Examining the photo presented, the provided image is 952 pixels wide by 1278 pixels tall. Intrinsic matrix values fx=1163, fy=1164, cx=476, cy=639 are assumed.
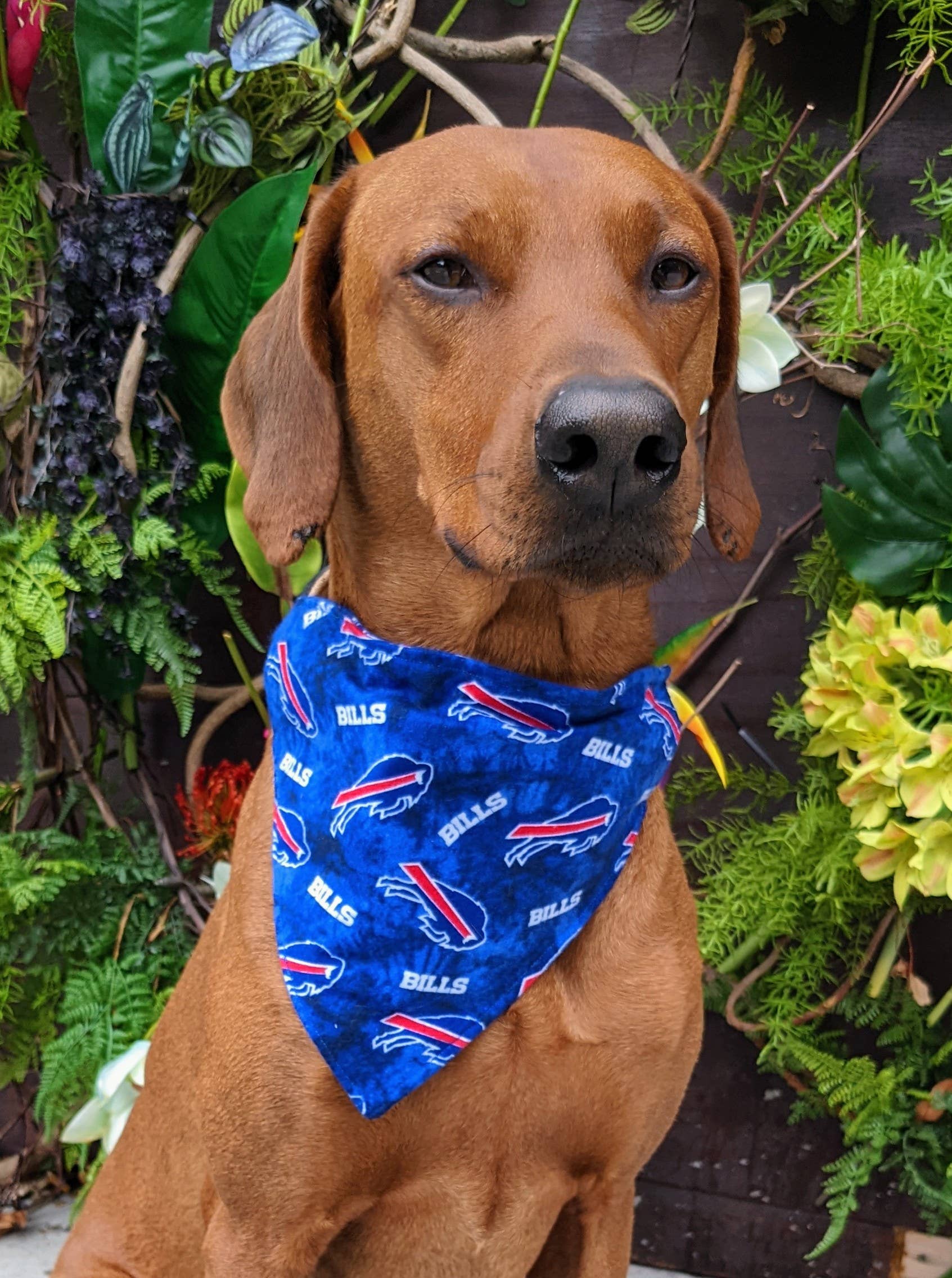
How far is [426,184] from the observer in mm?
1506

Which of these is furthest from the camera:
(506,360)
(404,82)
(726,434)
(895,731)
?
(404,82)

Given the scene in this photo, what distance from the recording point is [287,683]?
1659 millimetres

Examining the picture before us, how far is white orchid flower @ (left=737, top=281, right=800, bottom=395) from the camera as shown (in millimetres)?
2172

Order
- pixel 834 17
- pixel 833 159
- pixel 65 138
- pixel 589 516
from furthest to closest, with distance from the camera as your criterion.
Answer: pixel 65 138 → pixel 833 159 → pixel 834 17 → pixel 589 516

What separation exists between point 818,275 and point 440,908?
1459 millimetres

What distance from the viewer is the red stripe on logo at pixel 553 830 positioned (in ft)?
5.15

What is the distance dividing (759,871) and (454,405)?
1.39 meters

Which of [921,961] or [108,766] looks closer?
[921,961]

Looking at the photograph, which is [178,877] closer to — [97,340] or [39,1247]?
[39,1247]

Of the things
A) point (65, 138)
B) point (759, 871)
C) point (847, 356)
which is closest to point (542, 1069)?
point (759, 871)

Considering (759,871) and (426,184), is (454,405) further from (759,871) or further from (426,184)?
(759,871)

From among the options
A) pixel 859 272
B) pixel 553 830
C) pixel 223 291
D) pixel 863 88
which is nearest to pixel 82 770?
pixel 223 291

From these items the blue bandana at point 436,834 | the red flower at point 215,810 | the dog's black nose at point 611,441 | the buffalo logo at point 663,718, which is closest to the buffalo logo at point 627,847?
the blue bandana at point 436,834

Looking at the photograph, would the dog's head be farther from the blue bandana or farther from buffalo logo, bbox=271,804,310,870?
buffalo logo, bbox=271,804,310,870
